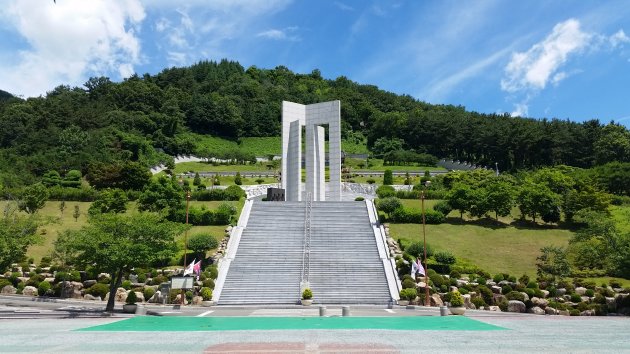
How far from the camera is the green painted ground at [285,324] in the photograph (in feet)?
52.9

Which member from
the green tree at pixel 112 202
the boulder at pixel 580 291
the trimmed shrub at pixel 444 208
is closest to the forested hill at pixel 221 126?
the green tree at pixel 112 202

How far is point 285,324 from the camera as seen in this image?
17.6 meters

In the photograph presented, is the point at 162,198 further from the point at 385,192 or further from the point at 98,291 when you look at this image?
the point at 385,192

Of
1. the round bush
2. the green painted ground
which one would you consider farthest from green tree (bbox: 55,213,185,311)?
the round bush

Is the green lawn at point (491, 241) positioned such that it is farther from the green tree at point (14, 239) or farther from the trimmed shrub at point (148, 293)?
the green tree at point (14, 239)

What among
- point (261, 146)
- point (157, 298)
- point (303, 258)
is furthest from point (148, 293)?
point (261, 146)

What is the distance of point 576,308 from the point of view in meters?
25.2

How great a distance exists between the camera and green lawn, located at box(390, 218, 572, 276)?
31641 mm

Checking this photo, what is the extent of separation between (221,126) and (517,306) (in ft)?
298

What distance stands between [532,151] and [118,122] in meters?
76.0

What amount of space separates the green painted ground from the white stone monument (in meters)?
23.8

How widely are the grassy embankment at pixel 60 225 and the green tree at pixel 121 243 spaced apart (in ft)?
29.0

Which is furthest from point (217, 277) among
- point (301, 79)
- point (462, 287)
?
point (301, 79)

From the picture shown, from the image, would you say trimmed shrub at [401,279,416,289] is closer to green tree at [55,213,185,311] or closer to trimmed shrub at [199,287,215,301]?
trimmed shrub at [199,287,215,301]
